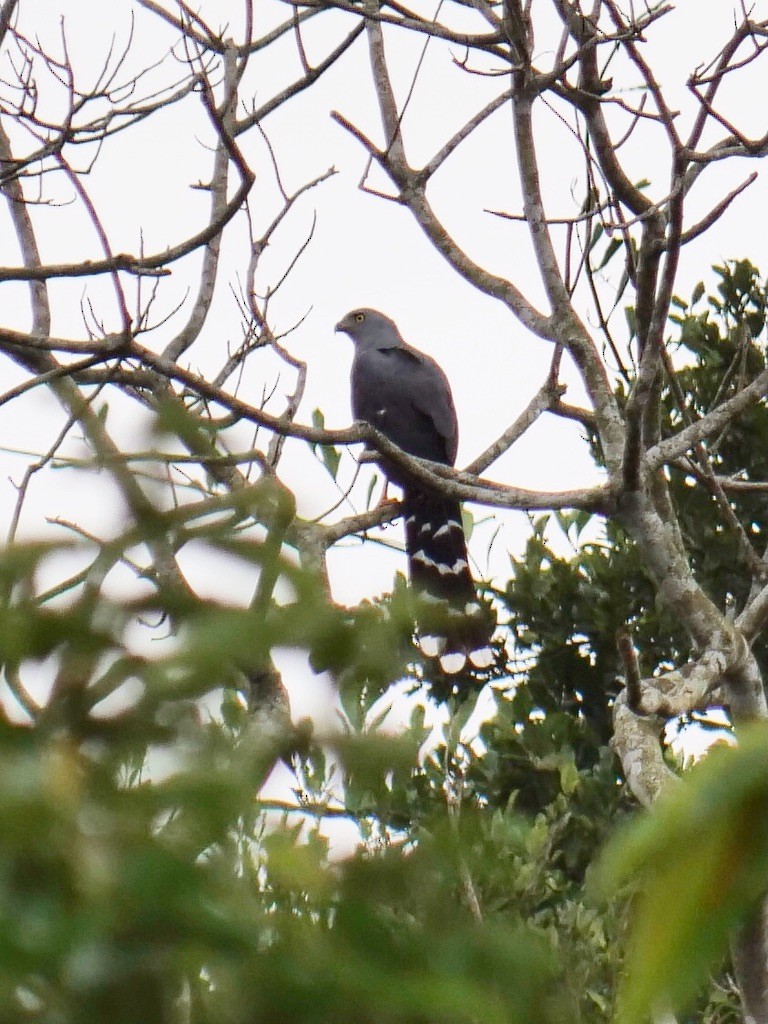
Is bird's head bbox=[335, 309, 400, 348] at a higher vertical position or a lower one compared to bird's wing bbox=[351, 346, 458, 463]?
higher

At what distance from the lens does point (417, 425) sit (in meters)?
6.47

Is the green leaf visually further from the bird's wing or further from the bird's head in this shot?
the bird's head

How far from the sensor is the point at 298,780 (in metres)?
0.82

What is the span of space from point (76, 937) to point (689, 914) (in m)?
0.23

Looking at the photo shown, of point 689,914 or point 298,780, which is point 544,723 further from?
point 689,914

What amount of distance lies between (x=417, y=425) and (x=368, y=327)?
1.04m

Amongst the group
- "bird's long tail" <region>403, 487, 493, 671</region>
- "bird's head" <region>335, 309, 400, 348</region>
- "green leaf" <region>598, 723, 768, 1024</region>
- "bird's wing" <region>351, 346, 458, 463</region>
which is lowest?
"green leaf" <region>598, 723, 768, 1024</region>

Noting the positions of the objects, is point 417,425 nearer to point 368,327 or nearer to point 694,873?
point 368,327

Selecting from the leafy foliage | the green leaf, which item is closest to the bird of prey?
the leafy foliage

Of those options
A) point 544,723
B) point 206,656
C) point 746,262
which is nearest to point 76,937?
point 206,656

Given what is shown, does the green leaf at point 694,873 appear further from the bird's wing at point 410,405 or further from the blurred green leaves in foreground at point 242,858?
the bird's wing at point 410,405

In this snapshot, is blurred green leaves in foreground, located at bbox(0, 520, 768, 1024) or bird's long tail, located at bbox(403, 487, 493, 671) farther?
bird's long tail, located at bbox(403, 487, 493, 671)

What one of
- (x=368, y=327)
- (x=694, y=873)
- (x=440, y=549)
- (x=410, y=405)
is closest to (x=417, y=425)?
(x=410, y=405)

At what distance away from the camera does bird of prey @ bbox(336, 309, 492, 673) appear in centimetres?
562
